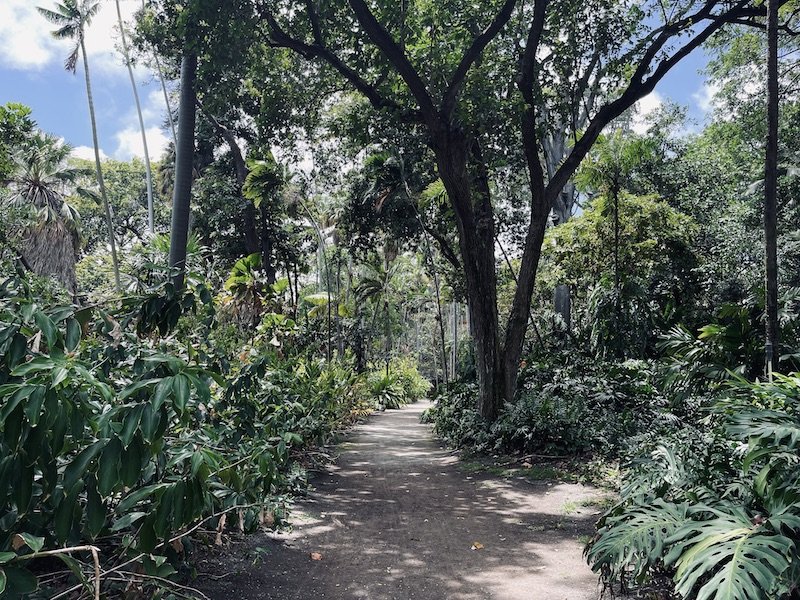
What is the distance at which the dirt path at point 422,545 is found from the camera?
3.86 meters

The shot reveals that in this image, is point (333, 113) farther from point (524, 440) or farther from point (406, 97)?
point (524, 440)

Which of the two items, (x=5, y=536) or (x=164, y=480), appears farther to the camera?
(x=164, y=480)

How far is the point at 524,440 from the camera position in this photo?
902 cm

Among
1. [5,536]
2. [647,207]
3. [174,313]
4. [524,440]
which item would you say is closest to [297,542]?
[174,313]

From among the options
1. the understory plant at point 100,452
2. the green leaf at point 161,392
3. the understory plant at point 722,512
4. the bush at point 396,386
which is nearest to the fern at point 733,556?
the understory plant at point 722,512

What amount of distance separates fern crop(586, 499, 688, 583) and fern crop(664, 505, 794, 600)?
113 mm

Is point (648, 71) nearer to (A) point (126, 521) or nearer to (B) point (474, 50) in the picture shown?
(B) point (474, 50)

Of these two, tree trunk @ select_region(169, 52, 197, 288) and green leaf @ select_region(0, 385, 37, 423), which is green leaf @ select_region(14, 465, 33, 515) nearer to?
green leaf @ select_region(0, 385, 37, 423)

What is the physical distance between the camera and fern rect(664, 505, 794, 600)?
7.63ft

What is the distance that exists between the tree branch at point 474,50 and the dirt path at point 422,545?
5726mm

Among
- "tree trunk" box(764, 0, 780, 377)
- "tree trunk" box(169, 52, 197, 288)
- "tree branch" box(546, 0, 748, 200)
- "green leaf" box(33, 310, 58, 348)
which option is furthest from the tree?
"green leaf" box(33, 310, 58, 348)

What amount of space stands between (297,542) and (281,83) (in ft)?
26.9

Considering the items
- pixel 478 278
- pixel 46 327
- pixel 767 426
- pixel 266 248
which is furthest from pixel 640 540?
pixel 266 248

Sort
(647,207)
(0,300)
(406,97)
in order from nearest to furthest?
(0,300)
(406,97)
(647,207)
